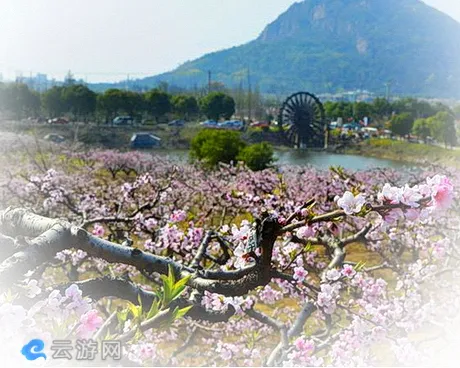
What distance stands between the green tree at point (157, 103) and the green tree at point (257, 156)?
4732 millimetres

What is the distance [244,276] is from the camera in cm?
65

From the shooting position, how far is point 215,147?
896cm

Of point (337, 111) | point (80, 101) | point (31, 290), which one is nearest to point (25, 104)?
point (80, 101)

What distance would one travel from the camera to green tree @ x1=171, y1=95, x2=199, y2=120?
13200 millimetres

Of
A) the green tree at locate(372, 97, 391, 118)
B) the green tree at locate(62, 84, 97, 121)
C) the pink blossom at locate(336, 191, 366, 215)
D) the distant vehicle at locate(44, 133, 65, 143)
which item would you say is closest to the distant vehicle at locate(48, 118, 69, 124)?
the distant vehicle at locate(44, 133, 65, 143)

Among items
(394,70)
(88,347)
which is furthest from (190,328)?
(394,70)

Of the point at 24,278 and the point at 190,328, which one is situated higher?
the point at 24,278

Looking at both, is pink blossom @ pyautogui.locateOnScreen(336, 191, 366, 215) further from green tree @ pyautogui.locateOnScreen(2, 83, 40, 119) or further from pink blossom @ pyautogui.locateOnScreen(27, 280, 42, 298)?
green tree @ pyautogui.locateOnScreen(2, 83, 40, 119)

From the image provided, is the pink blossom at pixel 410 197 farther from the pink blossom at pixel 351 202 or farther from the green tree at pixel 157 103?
the green tree at pixel 157 103

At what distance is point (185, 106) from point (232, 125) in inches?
93.2

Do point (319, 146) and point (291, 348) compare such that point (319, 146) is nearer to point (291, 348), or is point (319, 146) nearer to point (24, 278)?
point (291, 348)

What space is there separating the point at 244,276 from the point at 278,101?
612 inches

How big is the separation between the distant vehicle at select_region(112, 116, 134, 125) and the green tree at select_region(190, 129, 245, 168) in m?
2.98

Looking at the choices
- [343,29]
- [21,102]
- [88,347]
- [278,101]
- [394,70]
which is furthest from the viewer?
[394,70]
